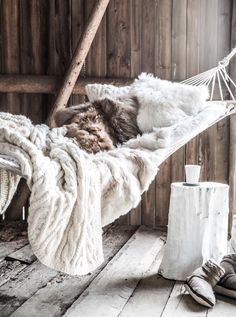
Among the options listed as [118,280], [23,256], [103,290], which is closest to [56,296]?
[103,290]

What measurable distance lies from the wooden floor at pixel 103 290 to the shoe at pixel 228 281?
0.11 feet

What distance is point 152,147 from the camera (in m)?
2.07

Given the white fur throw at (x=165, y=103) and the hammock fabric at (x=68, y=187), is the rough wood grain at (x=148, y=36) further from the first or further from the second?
the hammock fabric at (x=68, y=187)

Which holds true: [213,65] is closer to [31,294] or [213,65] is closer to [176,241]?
[176,241]

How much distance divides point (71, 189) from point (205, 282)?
0.97 m

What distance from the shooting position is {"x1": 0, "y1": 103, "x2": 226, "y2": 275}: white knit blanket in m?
1.47

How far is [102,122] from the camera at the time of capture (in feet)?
7.84

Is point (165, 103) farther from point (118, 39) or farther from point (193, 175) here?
point (118, 39)

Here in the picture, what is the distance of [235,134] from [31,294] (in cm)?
179

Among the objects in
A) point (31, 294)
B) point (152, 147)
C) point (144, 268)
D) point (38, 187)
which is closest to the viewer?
point (38, 187)

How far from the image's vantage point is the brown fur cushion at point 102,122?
2.18 meters

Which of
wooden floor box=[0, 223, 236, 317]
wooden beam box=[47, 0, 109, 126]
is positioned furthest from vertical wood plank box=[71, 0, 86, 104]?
wooden floor box=[0, 223, 236, 317]

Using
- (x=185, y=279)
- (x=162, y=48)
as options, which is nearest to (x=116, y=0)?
(x=162, y=48)

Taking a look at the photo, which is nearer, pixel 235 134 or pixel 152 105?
pixel 152 105
